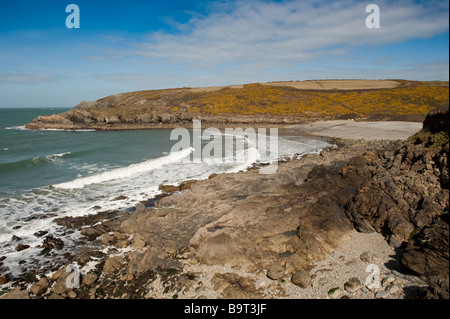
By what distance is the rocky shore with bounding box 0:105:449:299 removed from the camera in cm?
649

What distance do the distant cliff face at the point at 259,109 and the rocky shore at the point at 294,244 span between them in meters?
43.8

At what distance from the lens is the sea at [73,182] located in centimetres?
1041

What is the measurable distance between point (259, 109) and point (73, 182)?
47.0 m

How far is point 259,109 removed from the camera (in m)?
58.8

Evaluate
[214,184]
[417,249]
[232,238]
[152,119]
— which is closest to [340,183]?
[417,249]

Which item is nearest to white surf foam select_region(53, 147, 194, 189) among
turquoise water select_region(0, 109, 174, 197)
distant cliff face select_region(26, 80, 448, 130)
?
turquoise water select_region(0, 109, 174, 197)

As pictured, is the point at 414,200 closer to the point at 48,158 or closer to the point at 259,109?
the point at 48,158

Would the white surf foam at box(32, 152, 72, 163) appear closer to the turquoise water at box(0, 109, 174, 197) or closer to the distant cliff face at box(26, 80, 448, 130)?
the turquoise water at box(0, 109, 174, 197)

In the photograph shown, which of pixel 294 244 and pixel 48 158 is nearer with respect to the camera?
pixel 294 244

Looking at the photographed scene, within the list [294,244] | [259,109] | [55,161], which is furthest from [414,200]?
[259,109]

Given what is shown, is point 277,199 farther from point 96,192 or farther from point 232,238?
point 96,192

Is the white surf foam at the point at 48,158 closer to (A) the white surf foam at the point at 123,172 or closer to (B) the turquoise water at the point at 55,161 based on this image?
(B) the turquoise water at the point at 55,161

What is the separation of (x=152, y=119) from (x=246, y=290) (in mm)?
54225

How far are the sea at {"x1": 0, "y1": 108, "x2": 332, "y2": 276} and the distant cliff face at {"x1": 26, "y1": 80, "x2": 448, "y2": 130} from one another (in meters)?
25.2
